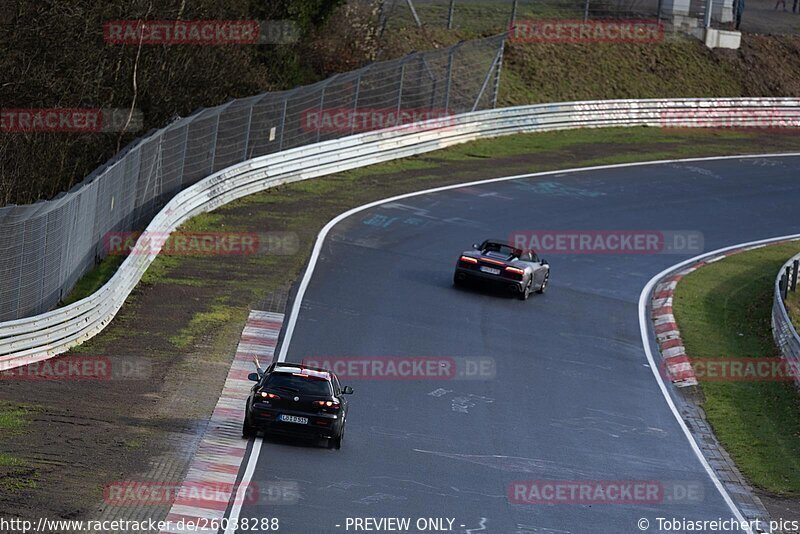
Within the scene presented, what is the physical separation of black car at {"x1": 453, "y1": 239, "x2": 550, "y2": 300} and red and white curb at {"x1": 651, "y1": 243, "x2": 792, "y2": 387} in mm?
2848

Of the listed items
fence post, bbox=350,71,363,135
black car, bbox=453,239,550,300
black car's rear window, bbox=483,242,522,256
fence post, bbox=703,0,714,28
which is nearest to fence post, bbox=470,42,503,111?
fence post, bbox=350,71,363,135

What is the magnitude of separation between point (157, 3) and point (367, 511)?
27448 mm

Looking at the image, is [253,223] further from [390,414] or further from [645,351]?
[390,414]

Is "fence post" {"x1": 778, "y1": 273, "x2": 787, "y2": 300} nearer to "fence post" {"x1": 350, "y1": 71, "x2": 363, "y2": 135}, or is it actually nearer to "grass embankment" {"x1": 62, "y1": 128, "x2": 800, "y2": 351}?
"grass embankment" {"x1": 62, "y1": 128, "x2": 800, "y2": 351}

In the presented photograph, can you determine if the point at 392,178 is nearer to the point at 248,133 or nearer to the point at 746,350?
the point at 248,133

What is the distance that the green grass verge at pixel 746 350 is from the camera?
19438mm

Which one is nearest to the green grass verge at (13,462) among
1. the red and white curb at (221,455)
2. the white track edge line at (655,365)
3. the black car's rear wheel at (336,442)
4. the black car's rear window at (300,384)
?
the red and white curb at (221,455)

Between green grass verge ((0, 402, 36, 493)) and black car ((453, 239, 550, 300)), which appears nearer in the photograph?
green grass verge ((0, 402, 36, 493))

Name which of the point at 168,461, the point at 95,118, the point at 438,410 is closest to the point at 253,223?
the point at 95,118

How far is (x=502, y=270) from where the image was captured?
27547 millimetres

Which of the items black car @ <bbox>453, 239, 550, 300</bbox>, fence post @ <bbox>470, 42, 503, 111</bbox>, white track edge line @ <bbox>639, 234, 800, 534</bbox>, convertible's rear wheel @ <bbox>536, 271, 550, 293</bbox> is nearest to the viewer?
white track edge line @ <bbox>639, 234, 800, 534</bbox>

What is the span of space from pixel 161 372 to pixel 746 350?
12.2m

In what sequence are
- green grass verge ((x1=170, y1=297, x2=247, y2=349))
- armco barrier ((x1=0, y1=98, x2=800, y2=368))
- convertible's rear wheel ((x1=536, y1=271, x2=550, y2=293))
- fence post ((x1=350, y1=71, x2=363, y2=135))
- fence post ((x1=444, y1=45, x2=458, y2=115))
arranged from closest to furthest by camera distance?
armco barrier ((x1=0, y1=98, x2=800, y2=368))
green grass verge ((x1=170, y1=297, x2=247, y2=349))
convertible's rear wheel ((x1=536, y1=271, x2=550, y2=293))
fence post ((x1=350, y1=71, x2=363, y2=135))
fence post ((x1=444, y1=45, x2=458, y2=115))

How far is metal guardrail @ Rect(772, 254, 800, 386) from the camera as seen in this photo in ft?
76.9
